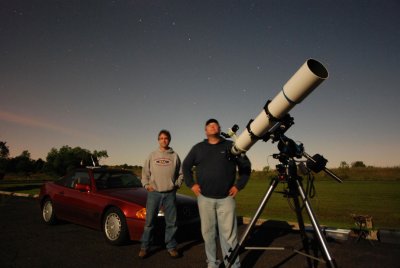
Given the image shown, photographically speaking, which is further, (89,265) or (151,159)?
(151,159)

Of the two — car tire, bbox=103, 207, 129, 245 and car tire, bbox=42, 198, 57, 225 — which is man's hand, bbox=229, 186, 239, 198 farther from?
car tire, bbox=42, 198, 57, 225

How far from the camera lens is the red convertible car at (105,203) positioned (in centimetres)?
541

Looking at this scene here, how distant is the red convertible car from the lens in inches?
213

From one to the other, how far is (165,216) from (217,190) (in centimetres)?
164

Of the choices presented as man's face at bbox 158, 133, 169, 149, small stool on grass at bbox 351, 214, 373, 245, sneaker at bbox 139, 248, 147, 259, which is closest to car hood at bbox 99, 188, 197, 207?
sneaker at bbox 139, 248, 147, 259

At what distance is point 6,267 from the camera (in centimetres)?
429

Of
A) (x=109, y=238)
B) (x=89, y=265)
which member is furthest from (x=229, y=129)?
(x=109, y=238)

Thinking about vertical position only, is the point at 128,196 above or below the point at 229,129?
below

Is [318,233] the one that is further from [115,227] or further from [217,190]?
[115,227]

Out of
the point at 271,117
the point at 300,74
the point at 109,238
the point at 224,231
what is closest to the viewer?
the point at 300,74

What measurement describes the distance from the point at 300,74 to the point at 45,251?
5.19 m

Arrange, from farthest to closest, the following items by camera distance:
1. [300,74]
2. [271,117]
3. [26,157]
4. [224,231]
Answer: [26,157] → [224,231] → [271,117] → [300,74]

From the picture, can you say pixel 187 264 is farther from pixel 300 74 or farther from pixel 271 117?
pixel 300 74

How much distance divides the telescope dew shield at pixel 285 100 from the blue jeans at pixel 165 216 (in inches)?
75.9
